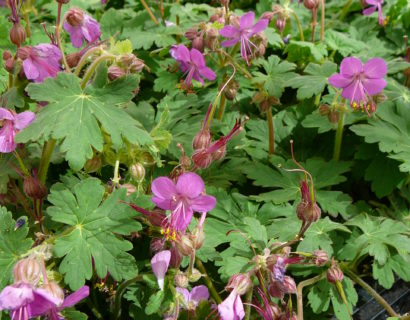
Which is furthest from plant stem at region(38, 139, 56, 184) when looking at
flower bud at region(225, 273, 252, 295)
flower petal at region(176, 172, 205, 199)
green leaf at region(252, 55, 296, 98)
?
green leaf at region(252, 55, 296, 98)

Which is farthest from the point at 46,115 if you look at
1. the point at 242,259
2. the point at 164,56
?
the point at 164,56

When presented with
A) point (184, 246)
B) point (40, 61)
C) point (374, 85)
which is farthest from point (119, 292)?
point (374, 85)

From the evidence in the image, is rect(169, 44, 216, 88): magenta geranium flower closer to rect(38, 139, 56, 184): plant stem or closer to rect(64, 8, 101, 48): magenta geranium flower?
rect(64, 8, 101, 48): magenta geranium flower

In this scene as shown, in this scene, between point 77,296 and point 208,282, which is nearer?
point 77,296

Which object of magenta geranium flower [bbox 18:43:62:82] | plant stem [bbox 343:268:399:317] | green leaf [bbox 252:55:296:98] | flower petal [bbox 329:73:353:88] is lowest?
plant stem [bbox 343:268:399:317]

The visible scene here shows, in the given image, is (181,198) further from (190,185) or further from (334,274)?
(334,274)

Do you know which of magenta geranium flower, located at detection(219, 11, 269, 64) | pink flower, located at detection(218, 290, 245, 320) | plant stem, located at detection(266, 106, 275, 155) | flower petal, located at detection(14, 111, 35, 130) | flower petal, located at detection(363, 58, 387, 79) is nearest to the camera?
pink flower, located at detection(218, 290, 245, 320)
